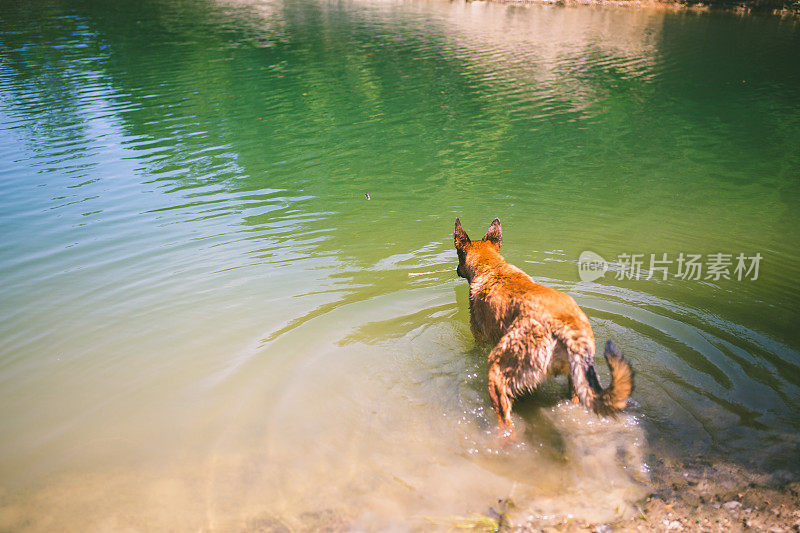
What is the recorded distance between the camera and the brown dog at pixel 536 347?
12.8 ft

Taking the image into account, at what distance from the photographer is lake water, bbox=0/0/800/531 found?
4.20m

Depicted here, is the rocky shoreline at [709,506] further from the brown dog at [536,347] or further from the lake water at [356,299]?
the brown dog at [536,347]

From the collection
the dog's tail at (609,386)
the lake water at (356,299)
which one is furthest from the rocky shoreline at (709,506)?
the dog's tail at (609,386)

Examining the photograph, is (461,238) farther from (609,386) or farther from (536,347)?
(609,386)

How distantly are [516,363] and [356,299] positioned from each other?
9.99 feet

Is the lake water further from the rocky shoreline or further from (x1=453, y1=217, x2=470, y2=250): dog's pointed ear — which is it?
(x1=453, y1=217, x2=470, y2=250): dog's pointed ear

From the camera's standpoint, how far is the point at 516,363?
14.2 feet

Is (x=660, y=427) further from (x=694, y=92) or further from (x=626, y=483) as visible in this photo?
(x=694, y=92)

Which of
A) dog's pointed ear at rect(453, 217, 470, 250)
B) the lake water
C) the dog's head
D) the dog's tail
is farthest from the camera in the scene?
dog's pointed ear at rect(453, 217, 470, 250)

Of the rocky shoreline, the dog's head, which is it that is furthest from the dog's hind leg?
the dog's head

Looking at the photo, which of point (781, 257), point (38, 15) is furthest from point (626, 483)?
point (38, 15)

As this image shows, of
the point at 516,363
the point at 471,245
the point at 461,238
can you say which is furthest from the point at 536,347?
the point at 461,238

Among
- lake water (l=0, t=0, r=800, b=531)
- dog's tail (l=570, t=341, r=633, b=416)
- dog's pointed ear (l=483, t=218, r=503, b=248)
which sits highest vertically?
dog's pointed ear (l=483, t=218, r=503, b=248)

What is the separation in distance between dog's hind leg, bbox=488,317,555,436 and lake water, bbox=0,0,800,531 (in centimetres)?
31
